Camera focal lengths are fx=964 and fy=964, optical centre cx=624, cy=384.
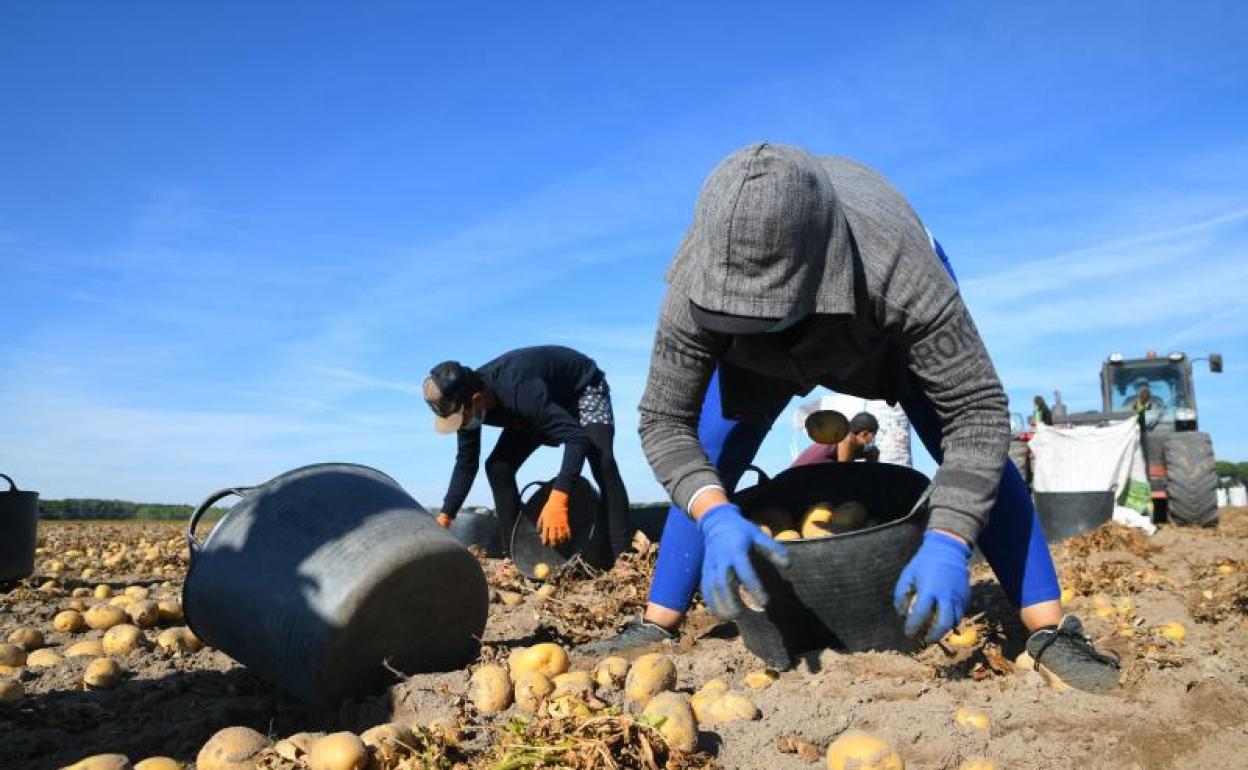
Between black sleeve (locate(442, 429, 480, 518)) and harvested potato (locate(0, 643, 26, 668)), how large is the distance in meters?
2.59

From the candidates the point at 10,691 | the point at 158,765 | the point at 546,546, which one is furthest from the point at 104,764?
the point at 546,546

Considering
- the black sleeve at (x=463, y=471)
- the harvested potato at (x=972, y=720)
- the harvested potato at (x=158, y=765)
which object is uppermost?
the black sleeve at (x=463, y=471)

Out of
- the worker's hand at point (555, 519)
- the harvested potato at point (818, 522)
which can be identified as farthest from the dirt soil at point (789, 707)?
the worker's hand at point (555, 519)

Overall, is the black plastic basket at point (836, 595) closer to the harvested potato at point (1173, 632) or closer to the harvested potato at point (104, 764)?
the harvested potato at point (1173, 632)

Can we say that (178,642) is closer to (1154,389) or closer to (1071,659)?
(1071,659)

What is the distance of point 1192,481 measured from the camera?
A: 9.82 m

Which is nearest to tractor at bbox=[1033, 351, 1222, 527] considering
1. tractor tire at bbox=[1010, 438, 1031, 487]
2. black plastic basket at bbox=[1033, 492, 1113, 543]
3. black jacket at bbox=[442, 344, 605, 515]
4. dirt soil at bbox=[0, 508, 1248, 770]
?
tractor tire at bbox=[1010, 438, 1031, 487]

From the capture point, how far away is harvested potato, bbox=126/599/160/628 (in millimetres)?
4016

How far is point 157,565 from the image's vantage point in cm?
714

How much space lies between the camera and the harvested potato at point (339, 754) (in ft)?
6.37

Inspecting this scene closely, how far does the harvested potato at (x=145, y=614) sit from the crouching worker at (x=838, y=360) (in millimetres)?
2457

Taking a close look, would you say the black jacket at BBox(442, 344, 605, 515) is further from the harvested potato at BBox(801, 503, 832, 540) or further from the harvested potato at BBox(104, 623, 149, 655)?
the harvested potato at BBox(104, 623, 149, 655)

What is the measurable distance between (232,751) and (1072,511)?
795 cm

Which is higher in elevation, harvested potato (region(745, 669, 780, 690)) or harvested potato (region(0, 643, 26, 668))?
harvested potato (region(0, 643, 26, 668))
